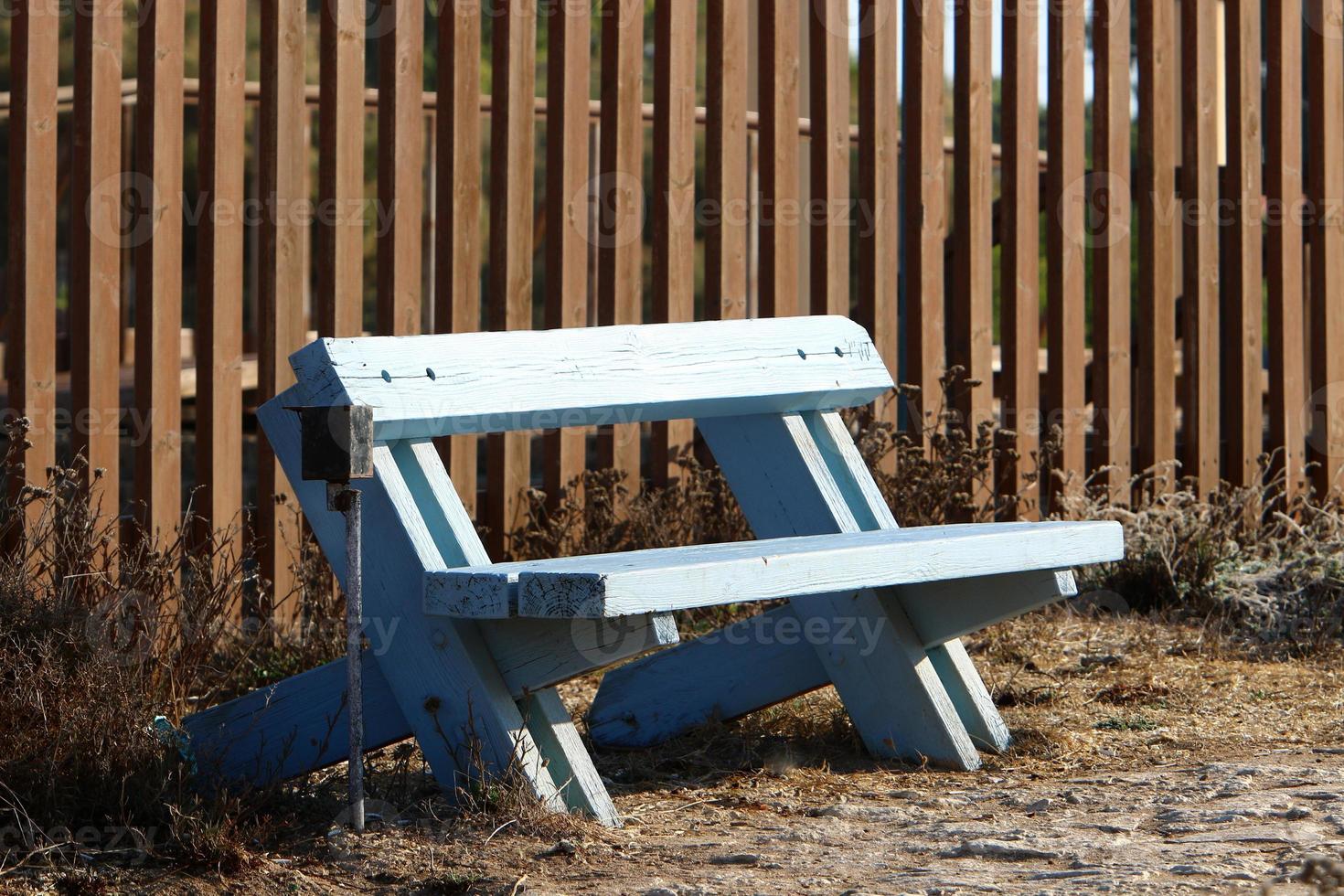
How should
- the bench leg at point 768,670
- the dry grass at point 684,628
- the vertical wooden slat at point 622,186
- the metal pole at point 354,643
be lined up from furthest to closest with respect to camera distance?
the vertical wooden slat at point 622,186, the bench leg at point 768,670, the dry grass at point 684,628, the metal pole at point 354,643

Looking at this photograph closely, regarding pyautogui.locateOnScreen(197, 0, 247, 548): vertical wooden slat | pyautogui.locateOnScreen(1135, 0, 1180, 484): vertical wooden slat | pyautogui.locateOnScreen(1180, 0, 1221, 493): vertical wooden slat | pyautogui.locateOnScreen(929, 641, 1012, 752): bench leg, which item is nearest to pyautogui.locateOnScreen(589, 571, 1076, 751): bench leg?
→ pyautogui.locateOnScreen(929, 641, 1012, 752): bench leg

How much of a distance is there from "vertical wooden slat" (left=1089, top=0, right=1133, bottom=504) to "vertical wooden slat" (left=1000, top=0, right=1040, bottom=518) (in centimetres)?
27

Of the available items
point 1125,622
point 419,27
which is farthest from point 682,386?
point 1125,622

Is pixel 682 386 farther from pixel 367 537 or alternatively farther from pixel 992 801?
pixel 992 801

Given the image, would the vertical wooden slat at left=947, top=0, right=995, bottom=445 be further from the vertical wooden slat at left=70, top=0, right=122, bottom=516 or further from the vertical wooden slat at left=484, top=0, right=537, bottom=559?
the vertical wooden slat at left=70, top=0, right=122, bottom=516

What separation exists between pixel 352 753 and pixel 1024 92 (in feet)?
11.2

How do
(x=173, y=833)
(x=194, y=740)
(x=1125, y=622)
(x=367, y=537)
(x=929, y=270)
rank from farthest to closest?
(x=929, y=270) < (x=1125, y=622) < (x=194, y=740) < (x=367, y=537) < (x=173, y=833)

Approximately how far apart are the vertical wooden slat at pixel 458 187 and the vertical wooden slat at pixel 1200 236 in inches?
102

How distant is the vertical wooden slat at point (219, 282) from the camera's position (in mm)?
3826

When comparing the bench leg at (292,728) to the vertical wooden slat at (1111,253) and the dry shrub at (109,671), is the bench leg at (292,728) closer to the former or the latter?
the dry shrub at (109,671)

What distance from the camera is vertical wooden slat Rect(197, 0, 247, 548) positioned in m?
3.83

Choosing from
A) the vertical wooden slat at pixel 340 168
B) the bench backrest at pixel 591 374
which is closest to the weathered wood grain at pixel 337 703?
the bench backrest at pixel 591 374

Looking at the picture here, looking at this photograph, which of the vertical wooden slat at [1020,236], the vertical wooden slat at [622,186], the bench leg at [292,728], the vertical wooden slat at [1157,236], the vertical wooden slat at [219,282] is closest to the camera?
the bench leg at [292,728]

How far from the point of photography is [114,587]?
333cm
